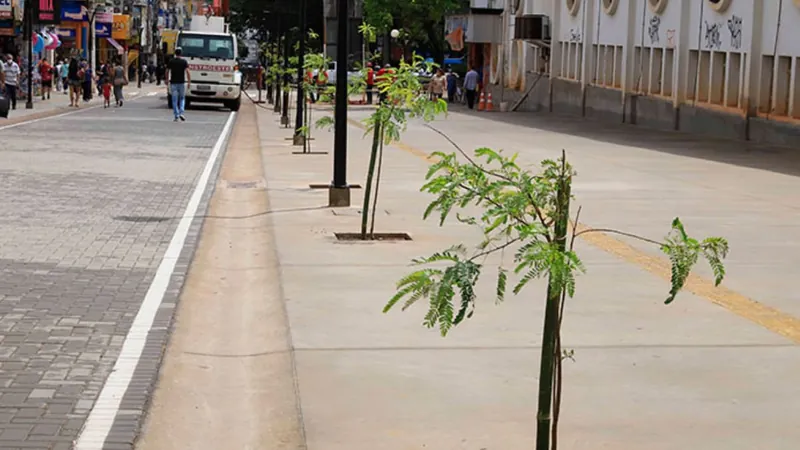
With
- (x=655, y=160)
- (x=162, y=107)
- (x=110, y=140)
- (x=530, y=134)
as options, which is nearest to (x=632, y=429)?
(x=655, y=160)

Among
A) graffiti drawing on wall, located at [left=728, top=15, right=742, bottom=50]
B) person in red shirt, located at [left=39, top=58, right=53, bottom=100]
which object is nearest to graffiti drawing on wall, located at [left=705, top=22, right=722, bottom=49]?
graffiti drawing on wall, located at [left=728, top=15, right=742, bottom=50]

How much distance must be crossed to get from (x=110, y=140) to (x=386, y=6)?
47928 millimetres

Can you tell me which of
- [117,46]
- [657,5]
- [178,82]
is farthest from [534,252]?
[117,46]

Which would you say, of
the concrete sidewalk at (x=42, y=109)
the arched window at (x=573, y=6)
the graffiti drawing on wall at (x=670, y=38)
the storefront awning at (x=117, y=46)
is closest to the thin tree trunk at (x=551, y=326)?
the concrete sidewalk at (x=42, y=109)

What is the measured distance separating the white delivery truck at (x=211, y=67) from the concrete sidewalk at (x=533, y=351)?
31.7 meters

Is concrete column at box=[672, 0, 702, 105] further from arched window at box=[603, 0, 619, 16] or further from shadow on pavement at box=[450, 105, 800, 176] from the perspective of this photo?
arched window at box=[603, 0, 619, 16]

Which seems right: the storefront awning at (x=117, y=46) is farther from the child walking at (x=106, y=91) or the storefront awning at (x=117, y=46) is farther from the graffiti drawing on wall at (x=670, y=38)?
the graffiti drawing on wall at (x=670, y=38)

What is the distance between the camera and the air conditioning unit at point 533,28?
54.0m

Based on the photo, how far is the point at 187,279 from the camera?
1113 cm

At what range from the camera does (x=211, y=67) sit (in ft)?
155

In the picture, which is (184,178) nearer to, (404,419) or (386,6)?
(404,419)

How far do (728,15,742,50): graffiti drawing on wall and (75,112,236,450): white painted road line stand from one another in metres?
21.7

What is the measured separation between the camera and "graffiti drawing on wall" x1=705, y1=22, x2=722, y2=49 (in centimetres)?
3491

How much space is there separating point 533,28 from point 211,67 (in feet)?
42.5
